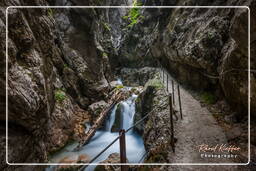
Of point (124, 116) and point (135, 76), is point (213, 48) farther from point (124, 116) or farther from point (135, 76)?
point (135, 76)

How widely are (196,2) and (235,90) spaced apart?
6.07m

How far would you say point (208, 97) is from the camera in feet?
19.7

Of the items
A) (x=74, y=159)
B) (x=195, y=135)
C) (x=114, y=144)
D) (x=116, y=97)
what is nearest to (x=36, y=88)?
(x=74, y=159)

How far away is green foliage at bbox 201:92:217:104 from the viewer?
565cm

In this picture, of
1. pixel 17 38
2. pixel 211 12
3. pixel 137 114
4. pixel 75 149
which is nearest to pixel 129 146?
pixel 137 114

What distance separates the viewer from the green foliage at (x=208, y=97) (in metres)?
5.65

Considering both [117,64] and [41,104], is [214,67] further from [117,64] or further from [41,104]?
[117,64]

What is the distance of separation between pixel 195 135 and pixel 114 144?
15.8 feet

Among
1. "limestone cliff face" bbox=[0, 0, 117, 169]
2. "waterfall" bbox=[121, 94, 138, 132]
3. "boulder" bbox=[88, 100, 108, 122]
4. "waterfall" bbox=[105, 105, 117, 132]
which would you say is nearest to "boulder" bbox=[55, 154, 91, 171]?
"limestone cliff face" bbox=[0, 0, 117, 169]

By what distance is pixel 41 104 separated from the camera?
12.5 feet

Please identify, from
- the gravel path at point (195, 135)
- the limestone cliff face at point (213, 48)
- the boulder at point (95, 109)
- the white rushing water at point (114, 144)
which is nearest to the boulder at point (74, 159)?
the white rushing water at point (114, 144)

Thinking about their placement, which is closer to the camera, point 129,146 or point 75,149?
point 75,149

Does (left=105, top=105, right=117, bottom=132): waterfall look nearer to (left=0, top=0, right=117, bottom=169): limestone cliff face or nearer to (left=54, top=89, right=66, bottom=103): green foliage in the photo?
(left=0, top=0, right=117, bottom=169): limestone cliff face

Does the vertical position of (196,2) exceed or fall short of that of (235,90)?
Answer: it exceeds it
